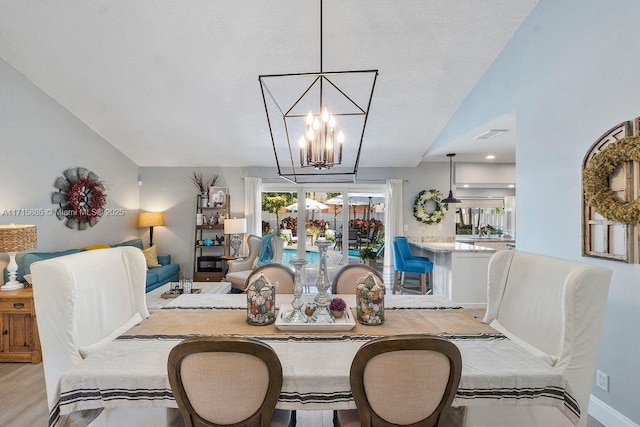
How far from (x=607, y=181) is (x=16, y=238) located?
15.9 ft

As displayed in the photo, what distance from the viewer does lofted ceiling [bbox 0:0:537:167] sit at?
9.61 feet

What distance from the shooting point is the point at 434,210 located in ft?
19.8

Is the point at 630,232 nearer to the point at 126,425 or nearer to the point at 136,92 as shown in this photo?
the point at 126,425

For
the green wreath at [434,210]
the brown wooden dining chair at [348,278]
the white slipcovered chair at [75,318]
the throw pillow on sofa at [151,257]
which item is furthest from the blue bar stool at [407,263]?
the white slipcovered chair at [75,318]

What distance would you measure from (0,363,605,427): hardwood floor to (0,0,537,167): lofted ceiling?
3.04 meters

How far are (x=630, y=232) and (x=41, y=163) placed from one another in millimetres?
5635

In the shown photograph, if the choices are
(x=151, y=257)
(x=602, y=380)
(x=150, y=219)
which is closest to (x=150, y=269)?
(x=151, y=257)

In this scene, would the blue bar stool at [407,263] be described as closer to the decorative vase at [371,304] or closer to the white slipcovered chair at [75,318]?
the decorative vase at [371,304]

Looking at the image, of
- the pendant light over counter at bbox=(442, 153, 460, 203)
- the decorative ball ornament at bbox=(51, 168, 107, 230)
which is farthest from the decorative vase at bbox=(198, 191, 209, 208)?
the pendant light over counter at bbox=(442, 153, 460, 203)

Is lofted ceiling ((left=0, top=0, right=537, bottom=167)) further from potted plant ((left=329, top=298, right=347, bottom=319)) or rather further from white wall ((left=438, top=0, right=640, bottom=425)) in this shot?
potted plant ((left=329, top=298, right=347, bottom=319))

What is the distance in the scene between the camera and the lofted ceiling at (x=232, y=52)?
115 inches

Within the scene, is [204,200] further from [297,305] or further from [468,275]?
[297,305]

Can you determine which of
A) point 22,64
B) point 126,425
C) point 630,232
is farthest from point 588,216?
point 22,64

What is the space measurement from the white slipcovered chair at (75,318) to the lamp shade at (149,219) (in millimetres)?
4383
